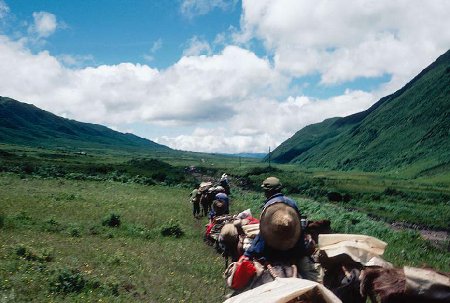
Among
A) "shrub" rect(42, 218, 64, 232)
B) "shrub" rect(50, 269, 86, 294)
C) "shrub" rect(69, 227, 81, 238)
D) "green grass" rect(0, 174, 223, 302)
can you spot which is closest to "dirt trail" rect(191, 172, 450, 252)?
"green grass" rect(0, 174, 223, 302)

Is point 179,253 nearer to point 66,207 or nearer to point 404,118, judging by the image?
point 66,207

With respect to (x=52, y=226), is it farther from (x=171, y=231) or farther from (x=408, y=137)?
(x=408, y=137)

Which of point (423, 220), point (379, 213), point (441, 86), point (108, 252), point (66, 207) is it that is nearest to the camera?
point (108, 252)

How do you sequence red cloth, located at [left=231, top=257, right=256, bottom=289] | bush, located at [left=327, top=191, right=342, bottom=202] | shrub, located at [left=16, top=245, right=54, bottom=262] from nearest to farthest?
red cloth, located at [left=231, top=257, right=256, bottom=289], shrub, located at [left=16, top=245, right=54, bottom=262], bush, located at [left=327, top=191, right=342, bottom=202]

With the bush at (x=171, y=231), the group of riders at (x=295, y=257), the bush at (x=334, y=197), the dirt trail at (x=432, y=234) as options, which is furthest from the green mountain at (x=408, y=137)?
the group of riders at (x=295, y=257)

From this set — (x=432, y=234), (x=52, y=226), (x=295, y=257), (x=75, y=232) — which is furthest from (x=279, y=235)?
(x=432, y=234)

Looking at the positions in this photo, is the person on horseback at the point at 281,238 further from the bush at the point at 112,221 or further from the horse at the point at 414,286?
the bush at the point at 112,221

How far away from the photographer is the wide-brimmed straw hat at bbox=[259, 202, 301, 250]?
6156 mm

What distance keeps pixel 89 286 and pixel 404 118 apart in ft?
494

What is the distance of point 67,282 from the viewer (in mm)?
9805

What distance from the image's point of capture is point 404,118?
473 ft

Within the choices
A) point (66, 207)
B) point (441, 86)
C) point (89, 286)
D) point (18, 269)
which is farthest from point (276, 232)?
point (441, 86)

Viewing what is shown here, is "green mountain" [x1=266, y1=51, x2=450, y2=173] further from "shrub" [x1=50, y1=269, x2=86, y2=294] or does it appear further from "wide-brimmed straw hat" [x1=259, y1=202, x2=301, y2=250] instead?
"wide-brimmed straw hat" [x1=259, y1=202, x2=301, y2=250]

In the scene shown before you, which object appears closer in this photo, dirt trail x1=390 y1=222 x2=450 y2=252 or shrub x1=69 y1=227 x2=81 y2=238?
shrub x1=69 y1=227 x2=81 y2=238
